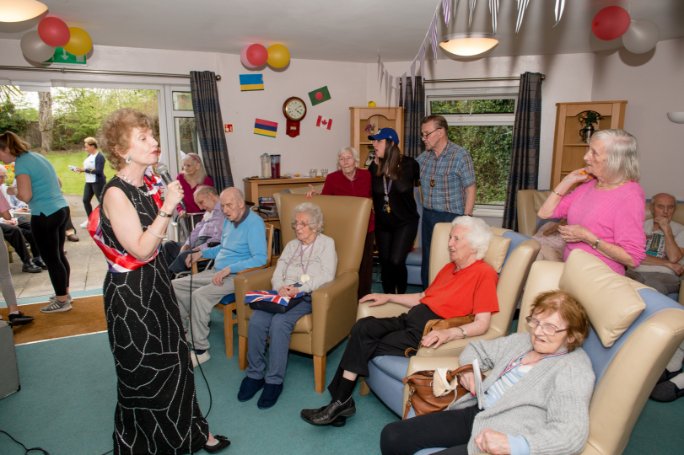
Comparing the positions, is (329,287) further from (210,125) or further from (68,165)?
(68,165)

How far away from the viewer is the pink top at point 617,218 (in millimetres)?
1901

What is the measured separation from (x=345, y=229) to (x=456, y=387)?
155cm

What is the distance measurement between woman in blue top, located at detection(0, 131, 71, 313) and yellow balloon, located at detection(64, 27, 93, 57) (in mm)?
881

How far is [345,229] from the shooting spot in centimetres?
311

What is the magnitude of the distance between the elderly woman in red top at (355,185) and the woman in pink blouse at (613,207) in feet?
5.61

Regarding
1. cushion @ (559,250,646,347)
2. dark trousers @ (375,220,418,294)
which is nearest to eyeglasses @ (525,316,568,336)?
cushion @ (559,250,646,347)

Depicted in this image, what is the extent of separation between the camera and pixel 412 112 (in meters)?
5.26

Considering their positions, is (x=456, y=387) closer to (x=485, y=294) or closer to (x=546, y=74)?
(x=485, y=294)

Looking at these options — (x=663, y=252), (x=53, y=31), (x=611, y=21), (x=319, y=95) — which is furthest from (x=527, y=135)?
(x=53, y=31)

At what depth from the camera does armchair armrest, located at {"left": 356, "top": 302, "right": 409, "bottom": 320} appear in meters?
2.46

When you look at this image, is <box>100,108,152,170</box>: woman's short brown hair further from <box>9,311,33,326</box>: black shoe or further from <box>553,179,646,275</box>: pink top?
<box>9,311,33,326</box>: black shoe

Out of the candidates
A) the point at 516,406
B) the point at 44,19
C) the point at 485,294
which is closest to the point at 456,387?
the point at 516,406

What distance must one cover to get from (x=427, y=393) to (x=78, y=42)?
3.78 meters

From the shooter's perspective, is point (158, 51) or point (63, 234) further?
point (158, 51)
